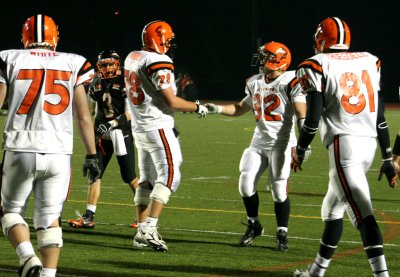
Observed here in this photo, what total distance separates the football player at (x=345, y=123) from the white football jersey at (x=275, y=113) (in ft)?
5.72

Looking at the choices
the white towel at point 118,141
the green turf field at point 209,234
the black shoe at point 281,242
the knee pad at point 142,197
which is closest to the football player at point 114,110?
the white towel at point 118,141

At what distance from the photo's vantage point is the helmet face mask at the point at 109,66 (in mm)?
8828

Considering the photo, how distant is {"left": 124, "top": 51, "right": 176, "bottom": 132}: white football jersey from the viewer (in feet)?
24.0

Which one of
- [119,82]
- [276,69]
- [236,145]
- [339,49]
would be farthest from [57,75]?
[236,145]

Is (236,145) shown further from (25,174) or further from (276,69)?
(25,174)

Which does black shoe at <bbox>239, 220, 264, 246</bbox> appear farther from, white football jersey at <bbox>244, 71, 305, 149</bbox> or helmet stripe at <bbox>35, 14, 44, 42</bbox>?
helmet stripe at <bbox>35, 14, 44, 42</bbox>

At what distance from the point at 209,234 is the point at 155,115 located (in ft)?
4.02

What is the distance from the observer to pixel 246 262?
22.3 feet

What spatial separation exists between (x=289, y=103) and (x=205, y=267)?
1.69 meters

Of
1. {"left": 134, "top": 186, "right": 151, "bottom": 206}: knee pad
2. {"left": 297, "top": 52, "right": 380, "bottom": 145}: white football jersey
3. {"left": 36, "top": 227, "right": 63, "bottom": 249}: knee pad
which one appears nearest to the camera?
{"left": 36, "top": 227, "right": 63, "bottom": 249}: knee pad

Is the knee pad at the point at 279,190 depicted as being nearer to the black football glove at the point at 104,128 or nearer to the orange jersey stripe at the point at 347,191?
the black football glove at the point at 104,128

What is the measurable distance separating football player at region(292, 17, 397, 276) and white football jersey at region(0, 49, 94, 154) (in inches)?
54.2

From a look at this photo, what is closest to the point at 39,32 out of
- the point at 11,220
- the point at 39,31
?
the point at 39,31

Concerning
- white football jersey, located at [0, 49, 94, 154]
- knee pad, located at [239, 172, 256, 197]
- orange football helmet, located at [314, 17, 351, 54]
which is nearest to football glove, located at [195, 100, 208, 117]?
knee pad, located at [239, 172, 256, 197]
